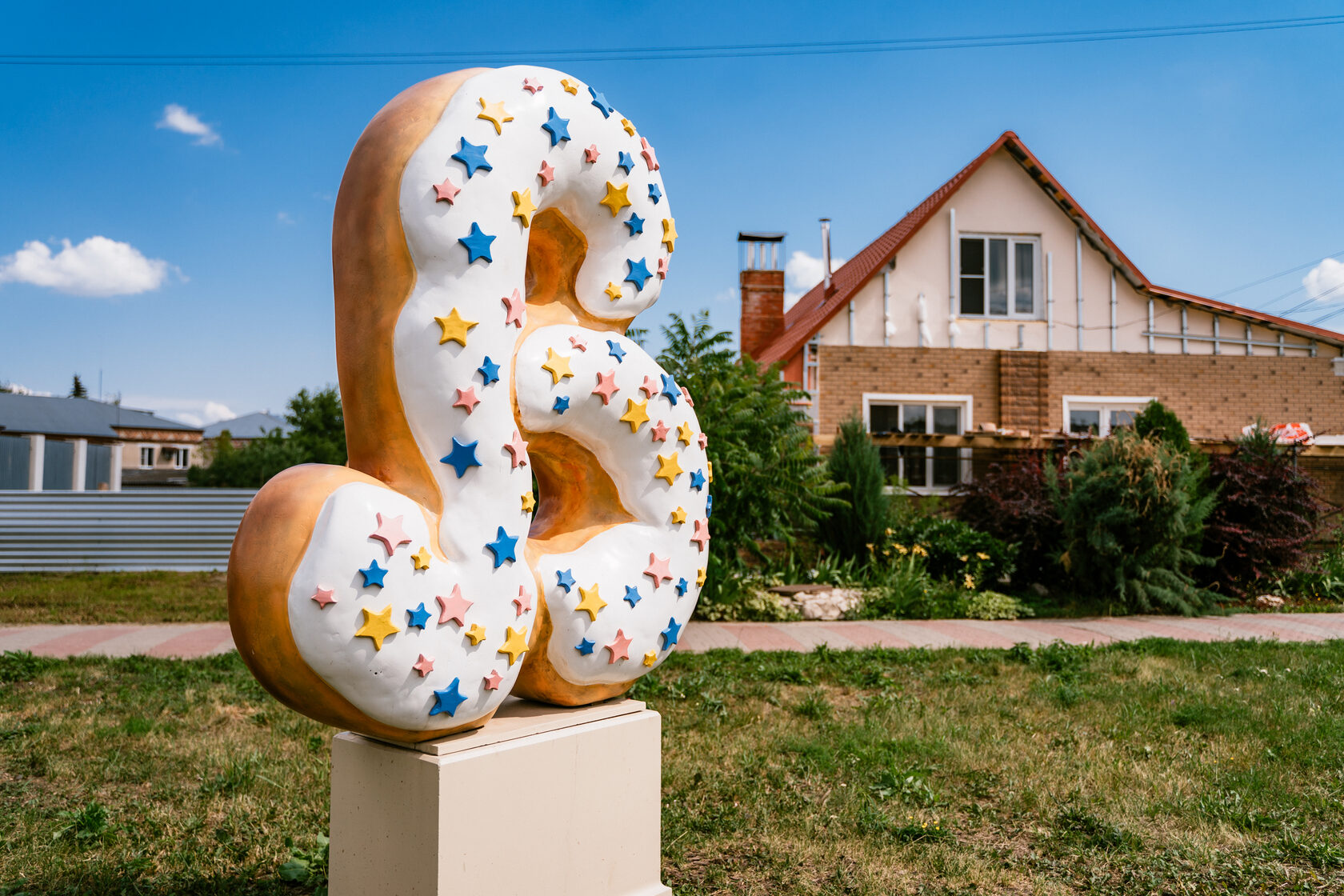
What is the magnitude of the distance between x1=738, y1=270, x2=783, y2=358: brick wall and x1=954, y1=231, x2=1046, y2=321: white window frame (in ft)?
12.6

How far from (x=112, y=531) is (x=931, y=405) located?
11.7m

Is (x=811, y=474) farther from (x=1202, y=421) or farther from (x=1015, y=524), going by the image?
(x=1202, y=421)

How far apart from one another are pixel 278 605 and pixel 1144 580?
9.41 m

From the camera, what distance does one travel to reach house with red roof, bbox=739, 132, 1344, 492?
1352cm

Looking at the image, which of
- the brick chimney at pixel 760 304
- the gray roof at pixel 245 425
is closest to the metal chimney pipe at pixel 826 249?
the brick chimney at pixel 760 304

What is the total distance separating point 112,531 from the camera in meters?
12.1

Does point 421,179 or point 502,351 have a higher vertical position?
point 421,179

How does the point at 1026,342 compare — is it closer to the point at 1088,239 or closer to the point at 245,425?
the point at 1088,239

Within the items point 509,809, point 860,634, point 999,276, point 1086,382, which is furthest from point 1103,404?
point 509,809

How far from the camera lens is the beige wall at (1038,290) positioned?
44.8ft

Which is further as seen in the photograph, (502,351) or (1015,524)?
(1015,524)

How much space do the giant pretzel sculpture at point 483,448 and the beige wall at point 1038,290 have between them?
460 inches

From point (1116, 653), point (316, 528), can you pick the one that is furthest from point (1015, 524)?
point (316, 528)

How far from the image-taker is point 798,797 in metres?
3.85
